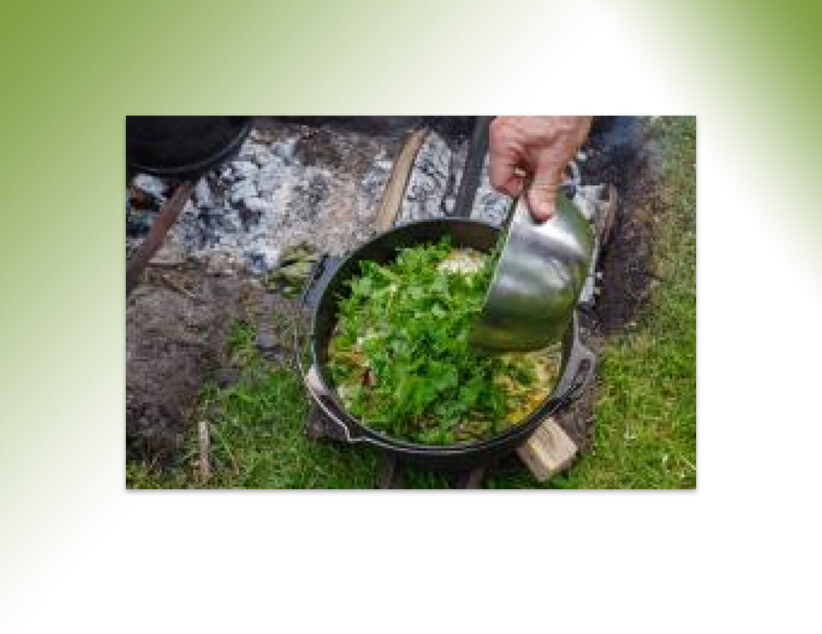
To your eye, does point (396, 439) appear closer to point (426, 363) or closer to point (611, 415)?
point (426, 363)

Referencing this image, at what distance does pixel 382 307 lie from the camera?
Result: 2180 mm

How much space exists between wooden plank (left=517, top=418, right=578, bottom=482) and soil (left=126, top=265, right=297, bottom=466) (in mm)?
463

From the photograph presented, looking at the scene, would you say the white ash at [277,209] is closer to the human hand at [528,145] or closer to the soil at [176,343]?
the soil at [176,343]

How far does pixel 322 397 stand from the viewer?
2.17m

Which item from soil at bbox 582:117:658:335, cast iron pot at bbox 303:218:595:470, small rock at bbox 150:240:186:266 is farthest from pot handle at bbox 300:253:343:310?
soil at bbox 582:117:658:335

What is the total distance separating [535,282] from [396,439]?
0.36 m

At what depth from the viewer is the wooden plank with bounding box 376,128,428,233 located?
2223 millimetres

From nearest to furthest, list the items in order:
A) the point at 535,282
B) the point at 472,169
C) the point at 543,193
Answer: the point at 535,282 → the point at 543,193 → the point at 472,169

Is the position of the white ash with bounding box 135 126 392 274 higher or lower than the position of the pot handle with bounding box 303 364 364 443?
higher

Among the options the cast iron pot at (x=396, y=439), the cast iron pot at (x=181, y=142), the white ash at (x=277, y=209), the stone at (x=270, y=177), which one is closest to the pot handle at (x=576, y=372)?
the cast iron pot at (x=396, y=439)

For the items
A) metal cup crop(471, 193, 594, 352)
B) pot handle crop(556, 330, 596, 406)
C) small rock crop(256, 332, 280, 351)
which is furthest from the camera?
small rock crop(256, 332, 280, 351)

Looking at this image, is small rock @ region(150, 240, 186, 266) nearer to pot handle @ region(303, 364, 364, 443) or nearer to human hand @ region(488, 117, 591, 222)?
pot handle @ region(303, 364, 364, 443)

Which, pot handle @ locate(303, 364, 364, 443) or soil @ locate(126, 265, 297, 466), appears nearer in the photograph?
pot handle @ locate(303, 364, 364, 443)

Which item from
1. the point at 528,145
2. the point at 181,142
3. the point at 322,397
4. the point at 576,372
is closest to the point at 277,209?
the point at 181,142
